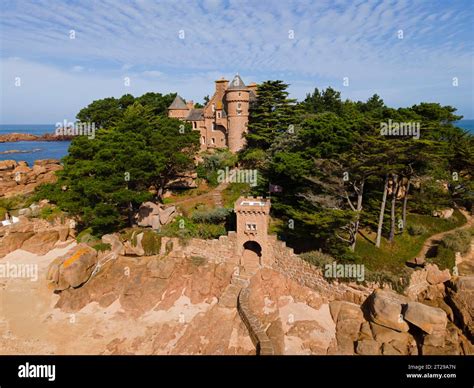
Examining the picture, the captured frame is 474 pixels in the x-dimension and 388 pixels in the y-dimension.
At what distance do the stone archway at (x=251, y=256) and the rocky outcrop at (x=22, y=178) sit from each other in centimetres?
3487

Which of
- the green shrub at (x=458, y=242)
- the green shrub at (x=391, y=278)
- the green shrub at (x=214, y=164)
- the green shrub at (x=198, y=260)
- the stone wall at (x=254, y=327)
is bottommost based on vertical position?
the stone wall at (x=254, y=327)

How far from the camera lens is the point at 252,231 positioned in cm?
2628

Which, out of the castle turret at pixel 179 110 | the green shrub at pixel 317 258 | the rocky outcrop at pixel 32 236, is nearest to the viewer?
the green shrub at pixel 317 258

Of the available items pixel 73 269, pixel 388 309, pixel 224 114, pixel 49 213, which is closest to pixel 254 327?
pixel 388 309

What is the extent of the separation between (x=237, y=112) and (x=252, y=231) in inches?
953

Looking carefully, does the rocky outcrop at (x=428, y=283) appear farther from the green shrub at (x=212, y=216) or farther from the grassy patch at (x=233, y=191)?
the grassy patch at (x=233, y=191)

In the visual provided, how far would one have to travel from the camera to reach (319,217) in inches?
933

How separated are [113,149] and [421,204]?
30650mm

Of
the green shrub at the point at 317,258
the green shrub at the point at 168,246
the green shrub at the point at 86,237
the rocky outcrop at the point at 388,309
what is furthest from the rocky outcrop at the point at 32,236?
the rocky outcrop at the point at 388,309

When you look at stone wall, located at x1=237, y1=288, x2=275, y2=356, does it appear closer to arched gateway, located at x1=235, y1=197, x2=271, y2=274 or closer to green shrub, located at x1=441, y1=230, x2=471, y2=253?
arched gateway, located at x1=235, y1=197, x2=271, y2=274

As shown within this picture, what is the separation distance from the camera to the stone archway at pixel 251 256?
26766mm

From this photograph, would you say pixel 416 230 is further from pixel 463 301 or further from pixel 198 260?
pixel 198 260

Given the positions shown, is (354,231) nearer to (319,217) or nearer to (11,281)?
(319,217)

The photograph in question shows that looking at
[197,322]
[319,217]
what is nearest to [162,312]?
[197,322]
